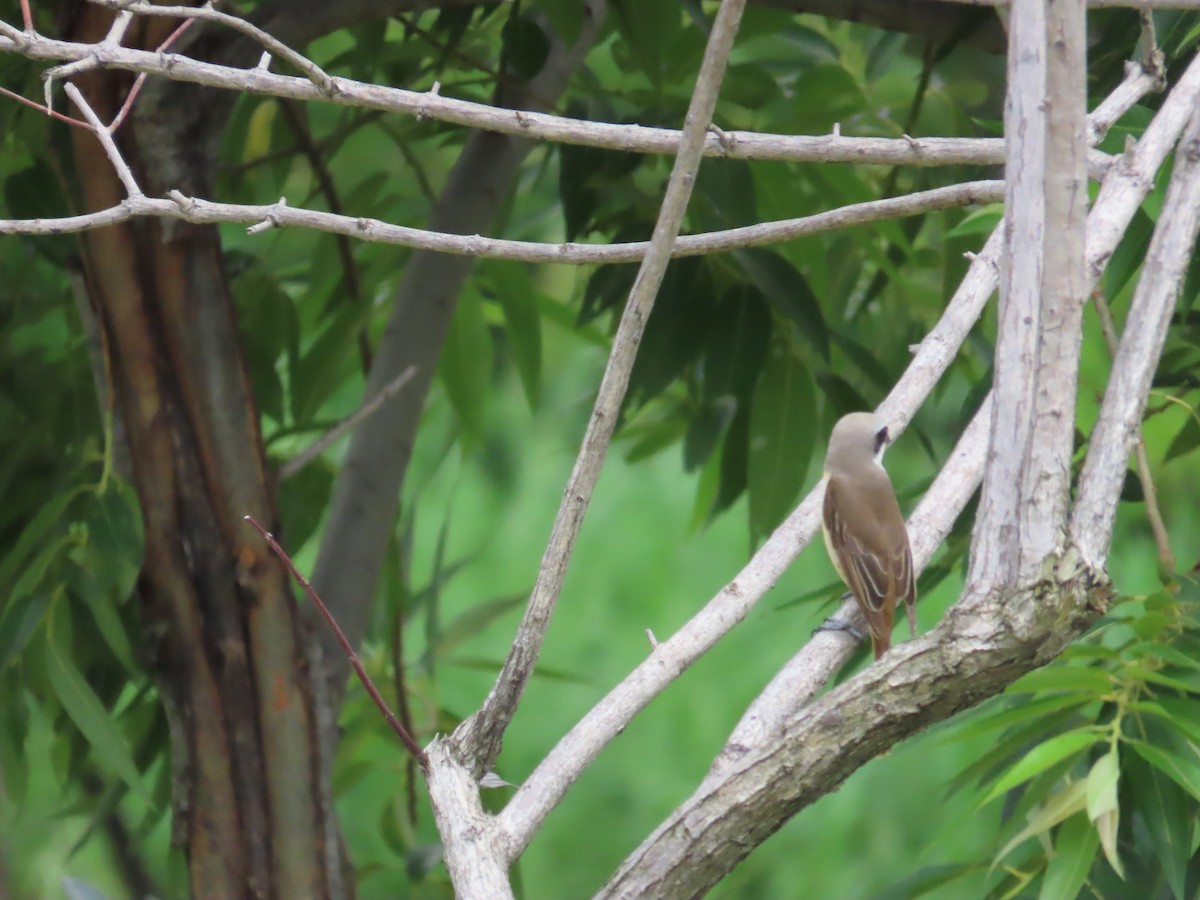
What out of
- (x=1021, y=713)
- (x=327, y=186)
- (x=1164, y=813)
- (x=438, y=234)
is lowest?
(x=1164, y=813)

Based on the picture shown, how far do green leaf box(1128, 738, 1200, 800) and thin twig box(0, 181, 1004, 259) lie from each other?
0.47 m

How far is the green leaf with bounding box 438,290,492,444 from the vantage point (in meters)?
1.87

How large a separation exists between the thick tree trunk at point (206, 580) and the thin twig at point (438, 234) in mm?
549

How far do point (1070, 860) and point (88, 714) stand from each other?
0.93 metres

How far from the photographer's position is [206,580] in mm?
1402

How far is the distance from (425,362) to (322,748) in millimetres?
446

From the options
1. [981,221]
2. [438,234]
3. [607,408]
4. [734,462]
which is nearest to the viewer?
[607,408]

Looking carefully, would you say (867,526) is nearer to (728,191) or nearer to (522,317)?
(728,191)

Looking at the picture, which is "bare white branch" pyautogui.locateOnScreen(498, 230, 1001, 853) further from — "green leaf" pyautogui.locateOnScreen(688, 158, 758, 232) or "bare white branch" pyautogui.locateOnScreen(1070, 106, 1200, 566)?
"green leaf" pyautogui.locateOnScreen(688, 158, 758, 232)

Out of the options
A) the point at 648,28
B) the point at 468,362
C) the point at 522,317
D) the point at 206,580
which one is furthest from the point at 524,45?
the point at 206,580

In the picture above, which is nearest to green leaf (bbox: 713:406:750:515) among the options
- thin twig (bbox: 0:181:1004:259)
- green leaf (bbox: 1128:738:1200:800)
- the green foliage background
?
the green foliage background

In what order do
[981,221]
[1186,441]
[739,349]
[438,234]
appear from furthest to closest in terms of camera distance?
[739,349] < [1186,441] < [981,221] < [438,234]

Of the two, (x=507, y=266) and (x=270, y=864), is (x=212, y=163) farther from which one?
(x=270, y=864)

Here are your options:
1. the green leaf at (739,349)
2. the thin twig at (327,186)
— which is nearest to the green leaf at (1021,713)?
the green leaf at (739,349)
